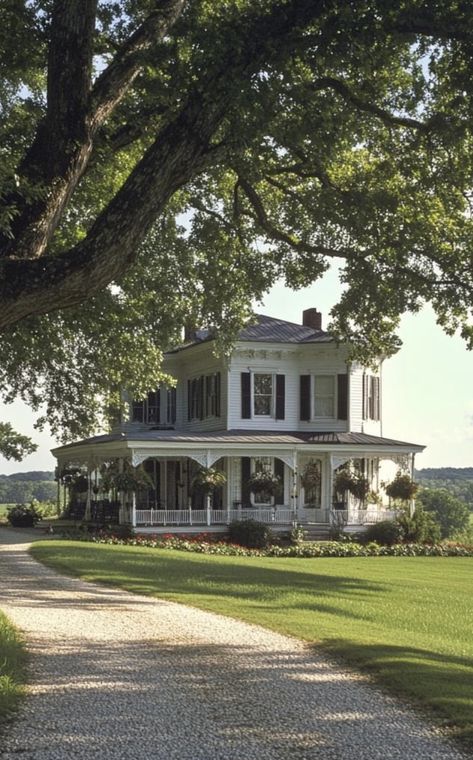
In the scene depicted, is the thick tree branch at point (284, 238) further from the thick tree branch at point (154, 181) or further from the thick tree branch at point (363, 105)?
the thick tree branch at point (154, 181)

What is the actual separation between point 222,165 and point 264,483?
20.0m

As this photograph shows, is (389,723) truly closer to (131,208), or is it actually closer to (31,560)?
(131,208)

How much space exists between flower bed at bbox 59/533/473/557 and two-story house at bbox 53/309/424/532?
1.89 m

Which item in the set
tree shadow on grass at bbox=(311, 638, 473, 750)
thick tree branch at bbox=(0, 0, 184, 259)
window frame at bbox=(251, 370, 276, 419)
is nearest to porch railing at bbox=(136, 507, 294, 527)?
window frame at bbox=(251, 370, 276, 419)

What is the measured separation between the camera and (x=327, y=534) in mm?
34406

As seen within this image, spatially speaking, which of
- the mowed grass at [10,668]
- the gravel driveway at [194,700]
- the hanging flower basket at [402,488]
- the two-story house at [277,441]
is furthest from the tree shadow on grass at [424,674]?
the hanging flower basket at [402,488]

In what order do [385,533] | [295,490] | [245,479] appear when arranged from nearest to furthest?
[385,533]
[295,490]
[245,479]

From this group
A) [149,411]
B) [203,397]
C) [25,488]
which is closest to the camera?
[203,397]

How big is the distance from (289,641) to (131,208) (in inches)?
221

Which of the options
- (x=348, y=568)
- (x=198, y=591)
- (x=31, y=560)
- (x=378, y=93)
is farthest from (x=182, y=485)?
(x=378, y=93)

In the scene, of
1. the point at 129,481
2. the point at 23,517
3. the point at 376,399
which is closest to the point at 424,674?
the point at 129,481

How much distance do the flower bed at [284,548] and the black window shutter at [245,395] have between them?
5.51m

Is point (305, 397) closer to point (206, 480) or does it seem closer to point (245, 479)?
point (245, 479)

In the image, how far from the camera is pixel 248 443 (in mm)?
33688
